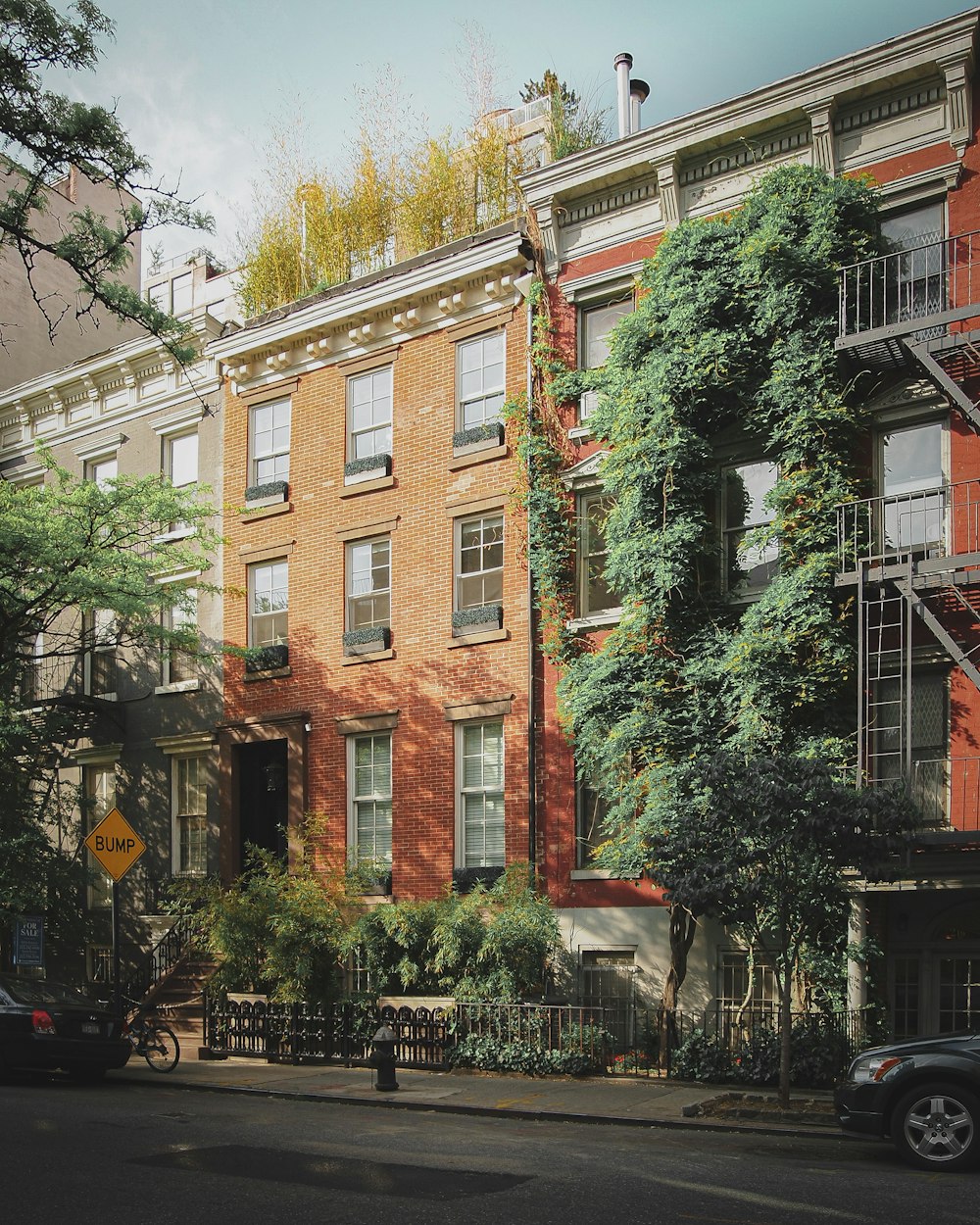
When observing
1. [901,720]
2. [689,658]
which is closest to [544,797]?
[689,658]

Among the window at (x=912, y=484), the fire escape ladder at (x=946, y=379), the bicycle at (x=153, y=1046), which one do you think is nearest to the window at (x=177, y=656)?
the bicycle at (x=153, y=1046)

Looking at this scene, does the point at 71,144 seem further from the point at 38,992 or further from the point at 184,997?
the point at 184,997

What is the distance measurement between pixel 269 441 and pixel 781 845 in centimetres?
1583

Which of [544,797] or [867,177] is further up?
[867,177]

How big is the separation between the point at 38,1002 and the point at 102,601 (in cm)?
809

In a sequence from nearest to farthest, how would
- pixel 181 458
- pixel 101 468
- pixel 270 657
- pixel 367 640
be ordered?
pixel 367 640 → pixel 270 657 → pixel 181 458 → pixel 101 468

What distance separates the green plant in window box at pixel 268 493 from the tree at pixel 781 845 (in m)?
13.1

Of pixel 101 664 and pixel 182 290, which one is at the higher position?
pixel 182 290

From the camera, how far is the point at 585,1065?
59.3 ft

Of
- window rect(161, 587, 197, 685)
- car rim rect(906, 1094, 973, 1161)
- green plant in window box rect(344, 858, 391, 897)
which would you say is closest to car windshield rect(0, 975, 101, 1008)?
green plant in window box rect(344, 858, 391, 897)

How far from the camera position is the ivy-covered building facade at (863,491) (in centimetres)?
1733

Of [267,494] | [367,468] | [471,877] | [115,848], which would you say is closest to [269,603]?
[267,494]

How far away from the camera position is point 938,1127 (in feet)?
36.9

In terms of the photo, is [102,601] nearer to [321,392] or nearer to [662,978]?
[321,392]
